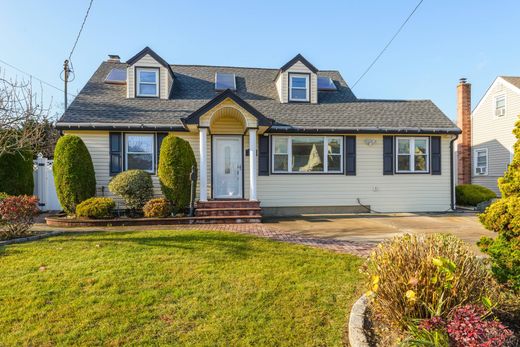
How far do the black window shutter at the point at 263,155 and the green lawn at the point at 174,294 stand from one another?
549 centimetres

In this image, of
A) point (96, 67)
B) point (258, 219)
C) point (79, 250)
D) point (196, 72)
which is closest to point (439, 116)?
point (258, 219)

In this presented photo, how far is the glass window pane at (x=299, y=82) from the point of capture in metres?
12.6

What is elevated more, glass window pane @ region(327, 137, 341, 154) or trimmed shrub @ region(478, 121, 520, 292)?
glass window pane @ region(327, 137, 341, 154)

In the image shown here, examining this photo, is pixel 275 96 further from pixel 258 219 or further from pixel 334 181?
pixel 258 219

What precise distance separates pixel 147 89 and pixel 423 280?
11615 millimetres

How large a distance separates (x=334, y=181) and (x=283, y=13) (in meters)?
6.62

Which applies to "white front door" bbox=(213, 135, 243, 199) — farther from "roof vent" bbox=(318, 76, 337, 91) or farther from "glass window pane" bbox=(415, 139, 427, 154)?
"glass window pane" bbox=(415, 139, 427, 154)

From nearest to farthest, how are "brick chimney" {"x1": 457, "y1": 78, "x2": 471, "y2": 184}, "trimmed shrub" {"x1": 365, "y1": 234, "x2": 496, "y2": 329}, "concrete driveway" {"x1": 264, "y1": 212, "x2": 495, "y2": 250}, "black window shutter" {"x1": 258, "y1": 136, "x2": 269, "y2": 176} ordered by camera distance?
"trimmed shrub" {"x1": 365, "y1": 234, "x2": 496, "y2": 329} → "concrete driveway" {"x1": 264, "y1": 212, "x2": 495, "y2": 250} → "black window shutter" {"x1": 258, "y1": 136, "x2": 269, "y2": 176} → "brick chimney" {"x1": 457, "y1": 78, "x2": 471, "y2": 184}

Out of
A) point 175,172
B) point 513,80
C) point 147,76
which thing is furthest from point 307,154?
point 513,80

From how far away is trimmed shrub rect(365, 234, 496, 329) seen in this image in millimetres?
2707

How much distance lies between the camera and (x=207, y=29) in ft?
37.2

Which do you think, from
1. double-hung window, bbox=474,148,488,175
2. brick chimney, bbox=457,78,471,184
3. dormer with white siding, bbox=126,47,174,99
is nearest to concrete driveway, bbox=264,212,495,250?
dormer with white siding, bbox=126,47,174,99

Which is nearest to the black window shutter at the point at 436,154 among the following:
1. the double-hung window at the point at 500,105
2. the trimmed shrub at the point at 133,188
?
the double-hung window at the point at 500,105

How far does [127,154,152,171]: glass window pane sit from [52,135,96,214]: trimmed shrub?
152cm
